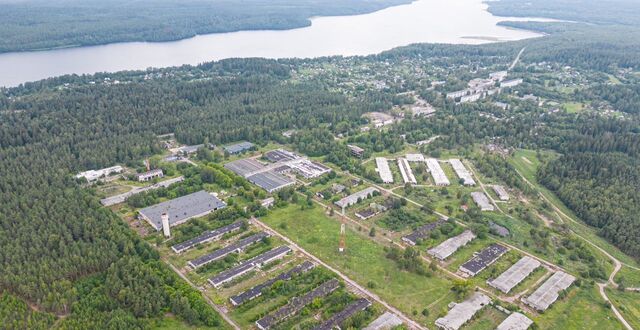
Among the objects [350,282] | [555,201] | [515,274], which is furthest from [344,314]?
[555,201]

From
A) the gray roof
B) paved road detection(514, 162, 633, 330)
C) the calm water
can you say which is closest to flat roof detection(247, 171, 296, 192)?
the gray roof

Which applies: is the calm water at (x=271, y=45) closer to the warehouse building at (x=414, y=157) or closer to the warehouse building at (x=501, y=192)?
the warehouse building at (x=414, y=157)

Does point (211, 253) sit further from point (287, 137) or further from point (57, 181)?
point (287, 137)

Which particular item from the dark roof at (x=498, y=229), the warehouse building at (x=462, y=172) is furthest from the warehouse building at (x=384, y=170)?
the dark roof at (x=498, y=229)

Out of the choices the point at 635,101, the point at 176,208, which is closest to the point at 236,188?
the point at 176,208

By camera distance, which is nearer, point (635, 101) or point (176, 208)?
→ point (176, 208)

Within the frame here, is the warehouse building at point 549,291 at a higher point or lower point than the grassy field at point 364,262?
lower

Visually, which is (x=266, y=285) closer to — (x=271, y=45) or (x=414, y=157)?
(x=414, y=157)
